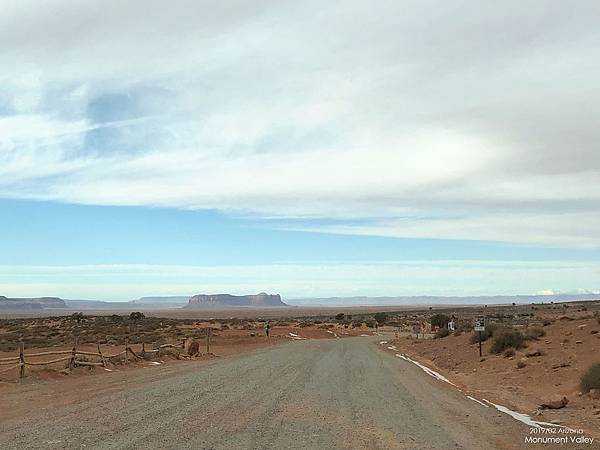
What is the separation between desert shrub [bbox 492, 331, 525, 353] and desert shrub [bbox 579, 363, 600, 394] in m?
10.4

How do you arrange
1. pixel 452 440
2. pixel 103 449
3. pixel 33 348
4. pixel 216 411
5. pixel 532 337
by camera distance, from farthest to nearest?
1. pixel 33 348
2. pixel 532 337
3. pixel 216 411
4. pixel 452 440
5. pixel 103 449

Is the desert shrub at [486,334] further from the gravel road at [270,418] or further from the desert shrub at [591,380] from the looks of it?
the desert shrub at [591,380]

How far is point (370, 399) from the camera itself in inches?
683

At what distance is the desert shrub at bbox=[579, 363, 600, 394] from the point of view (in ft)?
56.8

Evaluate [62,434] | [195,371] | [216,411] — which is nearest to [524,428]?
[216,411]

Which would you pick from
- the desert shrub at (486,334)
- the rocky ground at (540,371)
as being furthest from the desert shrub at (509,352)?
the desert shrub at (486,334)

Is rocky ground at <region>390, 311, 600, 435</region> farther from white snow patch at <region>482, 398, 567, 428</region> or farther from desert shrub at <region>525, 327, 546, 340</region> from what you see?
white snow patch at <region>482, 398, 567, 428</region>

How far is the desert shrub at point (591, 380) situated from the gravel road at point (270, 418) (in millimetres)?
3416

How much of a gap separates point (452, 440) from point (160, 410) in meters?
7.22

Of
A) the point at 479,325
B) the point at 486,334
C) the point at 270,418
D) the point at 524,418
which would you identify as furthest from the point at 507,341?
the point at 270,418

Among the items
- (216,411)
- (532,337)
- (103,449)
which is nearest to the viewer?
(103,449)

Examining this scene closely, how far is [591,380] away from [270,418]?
9.76 m

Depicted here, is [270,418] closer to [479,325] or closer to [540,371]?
[540,371]

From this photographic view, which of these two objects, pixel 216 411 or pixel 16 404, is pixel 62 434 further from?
pixel 16 404
